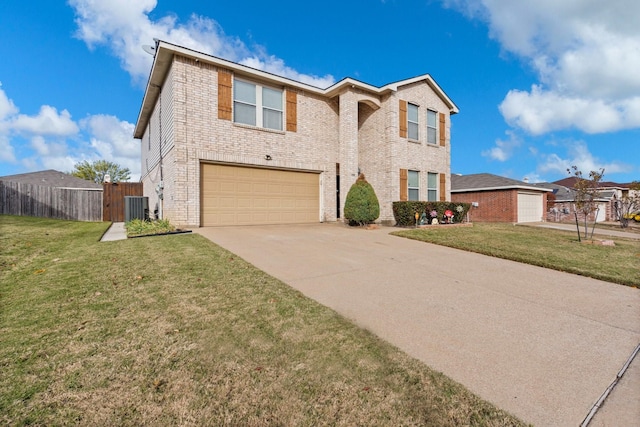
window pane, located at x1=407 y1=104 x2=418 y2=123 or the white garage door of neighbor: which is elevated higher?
window pane, located at x1=407 y1=104 x2=418 y2=123

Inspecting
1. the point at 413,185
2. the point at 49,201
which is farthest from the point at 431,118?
the point at 49,201

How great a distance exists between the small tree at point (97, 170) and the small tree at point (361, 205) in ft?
136

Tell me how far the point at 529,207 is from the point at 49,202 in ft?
98.9

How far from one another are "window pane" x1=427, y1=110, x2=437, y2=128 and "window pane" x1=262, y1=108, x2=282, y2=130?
318 inches

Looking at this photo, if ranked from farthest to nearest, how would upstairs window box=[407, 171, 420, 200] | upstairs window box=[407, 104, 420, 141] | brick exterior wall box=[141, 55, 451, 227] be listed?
upstairs window box=[407, 104, 420, 141] → upstairs window box=[407, 171, 420, 200] → brick exterior wall box=[141, 55, 451, 227]

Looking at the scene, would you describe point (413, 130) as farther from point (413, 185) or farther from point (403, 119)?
point (413, 185)

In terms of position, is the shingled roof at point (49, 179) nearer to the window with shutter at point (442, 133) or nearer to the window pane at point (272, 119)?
the window pane at point (272, 119)

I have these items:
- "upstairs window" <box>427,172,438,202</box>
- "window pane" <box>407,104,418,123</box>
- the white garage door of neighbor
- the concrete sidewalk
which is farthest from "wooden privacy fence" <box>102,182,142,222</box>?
the white garage door of neighbor

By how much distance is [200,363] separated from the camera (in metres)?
2.15

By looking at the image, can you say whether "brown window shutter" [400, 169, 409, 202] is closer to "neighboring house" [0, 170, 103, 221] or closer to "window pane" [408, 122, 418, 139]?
"window pane" [408, 122, 418, 139]

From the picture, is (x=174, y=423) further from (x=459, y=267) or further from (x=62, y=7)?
(x=62, y=7)

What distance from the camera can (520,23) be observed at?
9203mm

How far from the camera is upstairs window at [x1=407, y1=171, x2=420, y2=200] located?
13.9 meters

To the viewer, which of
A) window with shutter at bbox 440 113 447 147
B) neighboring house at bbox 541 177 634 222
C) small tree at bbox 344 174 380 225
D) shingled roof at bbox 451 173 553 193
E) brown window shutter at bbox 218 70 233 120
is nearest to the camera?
brown window shutter at bbox 218 70 233 120
